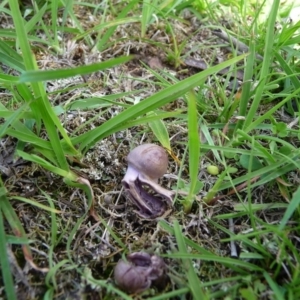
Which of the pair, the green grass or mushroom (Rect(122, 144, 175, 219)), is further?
mushroom (Rect(122, 144, 175, 219))

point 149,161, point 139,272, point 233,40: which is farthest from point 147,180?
point 233,40

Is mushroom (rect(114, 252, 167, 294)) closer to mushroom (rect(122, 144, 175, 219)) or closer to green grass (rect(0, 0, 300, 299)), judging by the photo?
green grass (rect(0, 0, 300, 299))


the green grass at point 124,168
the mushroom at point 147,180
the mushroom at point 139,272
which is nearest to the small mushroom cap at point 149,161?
the mushroom at point 147,180

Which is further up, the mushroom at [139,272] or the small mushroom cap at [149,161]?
the small mushroom cap at [149,161]

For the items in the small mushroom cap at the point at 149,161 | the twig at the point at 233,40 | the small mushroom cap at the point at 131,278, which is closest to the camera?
the small mushroom cap at the point at 131,278

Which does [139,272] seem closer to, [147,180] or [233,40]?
[147,180]

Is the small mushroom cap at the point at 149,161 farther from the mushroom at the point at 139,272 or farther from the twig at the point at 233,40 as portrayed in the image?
the twig at the point at 233,40

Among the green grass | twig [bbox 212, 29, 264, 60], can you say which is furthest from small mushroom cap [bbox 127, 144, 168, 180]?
twig [bbox 212, 29, 264, 60]
